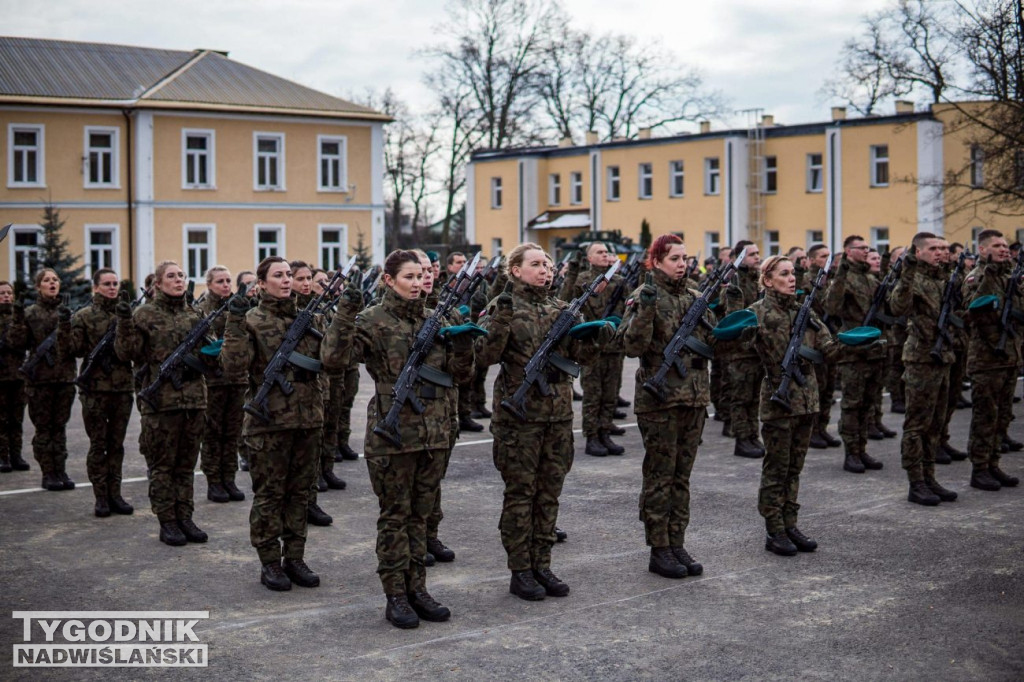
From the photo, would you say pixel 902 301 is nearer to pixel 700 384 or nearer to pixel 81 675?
pixel 700 384

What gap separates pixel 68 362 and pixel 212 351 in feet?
9.78

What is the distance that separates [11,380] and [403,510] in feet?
21.8

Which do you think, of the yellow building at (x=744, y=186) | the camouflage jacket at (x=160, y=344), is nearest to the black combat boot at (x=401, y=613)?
the camouflage jacket at (x=160, y=344)

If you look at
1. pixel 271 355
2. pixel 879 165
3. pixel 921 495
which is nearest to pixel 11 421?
pixel 271 355


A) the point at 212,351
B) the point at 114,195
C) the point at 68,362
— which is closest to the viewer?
the point at 212,351

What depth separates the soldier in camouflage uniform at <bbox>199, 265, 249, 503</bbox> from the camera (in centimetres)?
1017

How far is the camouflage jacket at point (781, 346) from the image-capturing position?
8.40m

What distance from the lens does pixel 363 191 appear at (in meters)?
44.0

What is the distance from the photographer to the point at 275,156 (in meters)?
42.2

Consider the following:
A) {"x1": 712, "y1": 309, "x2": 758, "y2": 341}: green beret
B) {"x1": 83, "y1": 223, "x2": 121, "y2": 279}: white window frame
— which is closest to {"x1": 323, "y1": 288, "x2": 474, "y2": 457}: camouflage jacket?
{"x1": 712, "y1": 309, "x2": 758, "y2": 341}: green beret

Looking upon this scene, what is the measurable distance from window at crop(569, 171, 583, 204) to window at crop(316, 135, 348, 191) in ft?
49.2

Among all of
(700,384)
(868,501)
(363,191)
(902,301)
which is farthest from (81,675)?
(363,191)

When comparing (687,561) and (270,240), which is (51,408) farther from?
(270,240)

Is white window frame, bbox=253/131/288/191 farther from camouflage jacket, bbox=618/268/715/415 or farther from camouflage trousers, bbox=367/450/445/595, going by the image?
camouflage trousers, bbox=367/450/445/595
